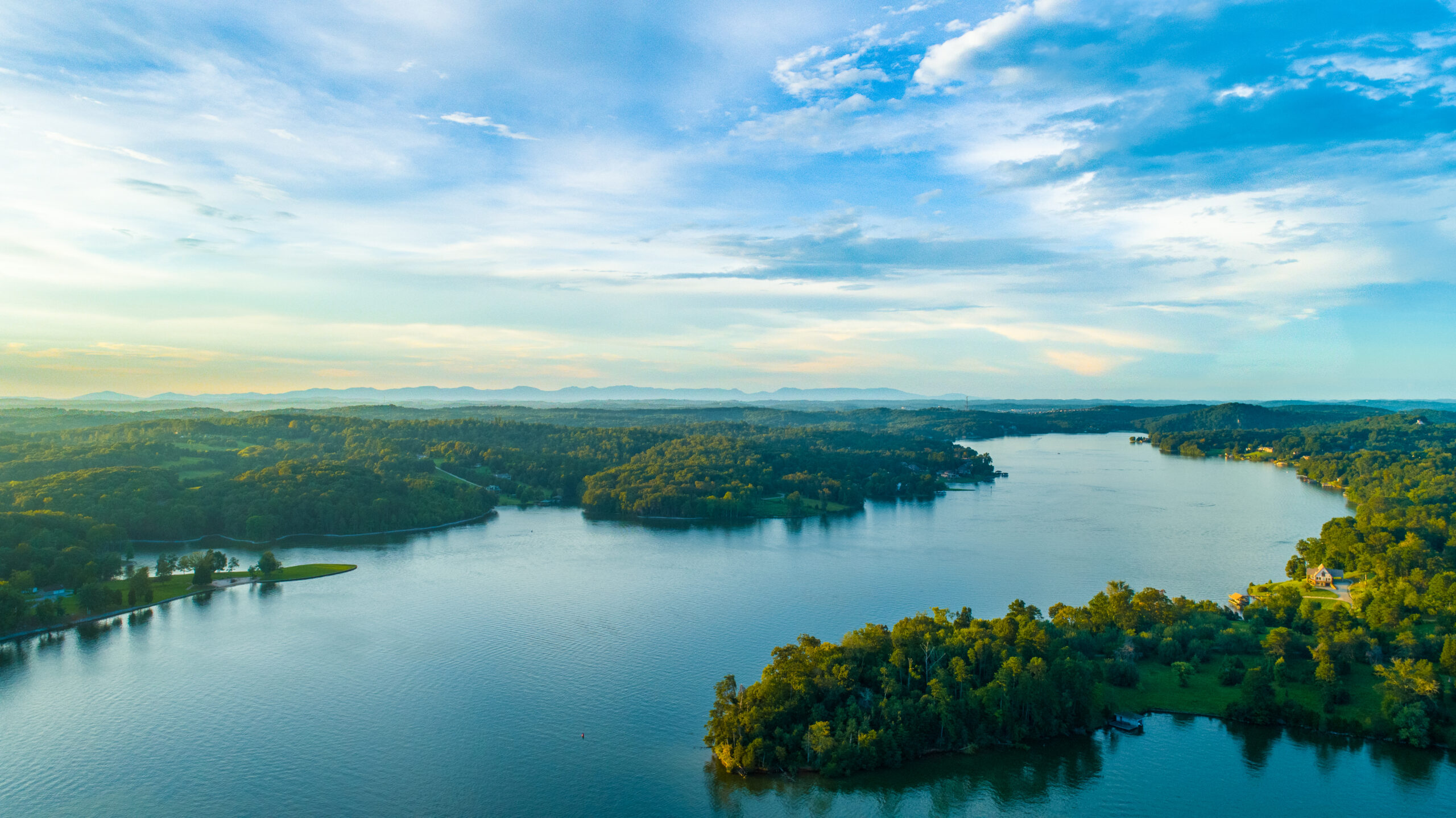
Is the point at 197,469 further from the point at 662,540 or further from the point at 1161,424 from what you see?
the point at 1161,424

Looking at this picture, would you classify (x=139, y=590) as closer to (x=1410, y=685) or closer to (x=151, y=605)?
(x=151, y=605)

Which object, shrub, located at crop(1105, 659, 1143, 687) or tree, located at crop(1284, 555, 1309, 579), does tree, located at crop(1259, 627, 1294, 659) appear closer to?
shrub, located at crop(1105, 659, 1143, 687)

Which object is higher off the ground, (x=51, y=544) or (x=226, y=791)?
(x=51, y=544)

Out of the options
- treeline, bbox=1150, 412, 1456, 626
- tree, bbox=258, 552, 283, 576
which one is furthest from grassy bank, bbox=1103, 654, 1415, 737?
tree, bbox=258, 552, 283, 576

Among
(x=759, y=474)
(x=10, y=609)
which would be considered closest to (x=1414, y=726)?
(x=10, y=609)

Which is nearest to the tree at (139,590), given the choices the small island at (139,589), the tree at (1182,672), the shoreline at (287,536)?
the small island at (139,589)

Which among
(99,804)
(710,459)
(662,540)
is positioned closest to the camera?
(99,804)

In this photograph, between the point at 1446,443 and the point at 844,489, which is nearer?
the point at 844,489

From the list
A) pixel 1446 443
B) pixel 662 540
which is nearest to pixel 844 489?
pixel 662 540
